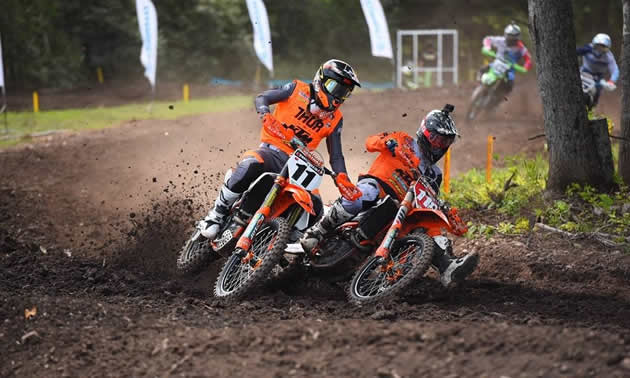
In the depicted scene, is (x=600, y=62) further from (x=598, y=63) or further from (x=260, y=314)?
(x=260, y=314)

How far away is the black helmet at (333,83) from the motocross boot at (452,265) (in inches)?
70.2

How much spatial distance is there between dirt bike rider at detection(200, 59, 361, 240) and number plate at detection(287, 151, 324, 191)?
0.51m

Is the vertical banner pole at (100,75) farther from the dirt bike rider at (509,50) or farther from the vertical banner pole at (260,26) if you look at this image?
the dirt bike rider at (509,50)

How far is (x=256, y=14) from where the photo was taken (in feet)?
83.6

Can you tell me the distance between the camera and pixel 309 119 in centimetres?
834

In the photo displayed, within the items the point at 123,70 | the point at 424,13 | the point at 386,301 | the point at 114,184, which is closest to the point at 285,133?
the point at 386,301

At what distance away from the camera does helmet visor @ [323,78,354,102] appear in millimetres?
8086

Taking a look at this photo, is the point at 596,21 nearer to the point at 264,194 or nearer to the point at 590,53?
the point at 590,53

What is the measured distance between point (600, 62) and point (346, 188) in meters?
11.5

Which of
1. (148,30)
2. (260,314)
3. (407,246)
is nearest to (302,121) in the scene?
(407,246)

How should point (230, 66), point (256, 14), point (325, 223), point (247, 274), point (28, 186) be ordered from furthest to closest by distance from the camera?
point (230, 66)
point (256, 14)
point (28, 186)
point (325, 223)
point (247, 274)

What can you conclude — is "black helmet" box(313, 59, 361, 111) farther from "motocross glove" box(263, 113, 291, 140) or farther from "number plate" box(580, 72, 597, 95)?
"number plate" box(580, 72, 597, 95)

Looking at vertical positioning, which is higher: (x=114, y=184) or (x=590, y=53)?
(x=590, y=53)

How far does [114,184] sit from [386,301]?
798cm
